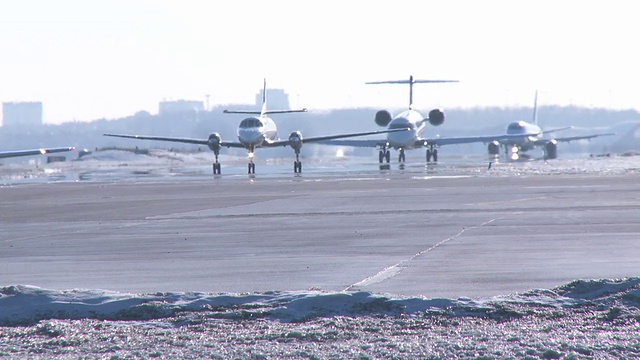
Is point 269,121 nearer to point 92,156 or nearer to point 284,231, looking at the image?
point 92,156

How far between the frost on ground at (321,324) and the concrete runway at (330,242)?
1314 millimetres

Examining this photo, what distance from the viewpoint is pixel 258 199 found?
2825 centimetres

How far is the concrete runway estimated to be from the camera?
10586mm

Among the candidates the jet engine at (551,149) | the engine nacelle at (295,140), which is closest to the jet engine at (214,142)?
the engine nacelle at (295,140)

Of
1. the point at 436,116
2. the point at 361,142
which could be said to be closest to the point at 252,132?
the point at 361,142

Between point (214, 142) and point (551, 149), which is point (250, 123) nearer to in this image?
point (214, 142)

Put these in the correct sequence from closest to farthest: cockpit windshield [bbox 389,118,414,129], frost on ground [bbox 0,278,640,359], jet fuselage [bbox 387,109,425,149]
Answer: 1. frost on ground [bbox 0,278,640,359]
2. cockpit windshield [bbox 389,118,414,129]
3. jet fuselage [bbox 387,109,425,149]

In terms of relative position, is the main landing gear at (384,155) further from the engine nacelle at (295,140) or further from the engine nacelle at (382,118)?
the engine nacelle at (295,140)

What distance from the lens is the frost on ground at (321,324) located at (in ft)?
20.8

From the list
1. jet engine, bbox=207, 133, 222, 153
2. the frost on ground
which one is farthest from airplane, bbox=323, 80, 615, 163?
the frost on ground

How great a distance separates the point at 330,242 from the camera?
15.1m

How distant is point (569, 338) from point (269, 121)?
5819 centimetres

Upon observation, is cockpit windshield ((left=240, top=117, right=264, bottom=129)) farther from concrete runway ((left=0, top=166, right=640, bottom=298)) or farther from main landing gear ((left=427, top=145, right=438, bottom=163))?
concrete runway ((left=0, top=166, right=640, bottom=298))

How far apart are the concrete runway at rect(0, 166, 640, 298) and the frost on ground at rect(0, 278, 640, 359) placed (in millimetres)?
1314
